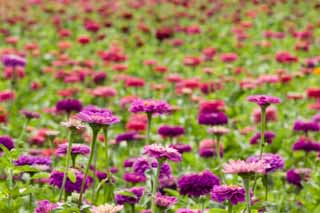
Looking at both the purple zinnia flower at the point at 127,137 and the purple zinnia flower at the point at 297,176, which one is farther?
the purple zinnia flower at the point at 127,137

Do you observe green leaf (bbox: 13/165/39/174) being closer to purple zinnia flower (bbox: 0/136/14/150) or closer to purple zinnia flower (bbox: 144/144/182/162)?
purple zinnia flower (bbox: 144/144/182/162)

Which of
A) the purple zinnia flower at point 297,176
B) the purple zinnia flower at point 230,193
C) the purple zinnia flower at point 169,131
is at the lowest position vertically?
the purple zinnia flower at point 297,176

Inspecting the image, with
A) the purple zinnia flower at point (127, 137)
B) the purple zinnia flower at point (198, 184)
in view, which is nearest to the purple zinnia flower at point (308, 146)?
the purple zinnia flower at point (127, 137)

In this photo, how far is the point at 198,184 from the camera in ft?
8.34

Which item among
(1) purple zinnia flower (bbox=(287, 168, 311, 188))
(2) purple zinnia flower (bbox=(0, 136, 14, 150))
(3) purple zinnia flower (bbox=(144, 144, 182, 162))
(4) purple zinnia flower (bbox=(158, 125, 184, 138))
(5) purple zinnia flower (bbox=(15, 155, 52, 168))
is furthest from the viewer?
(4) purple zinnia flower (bbox=(158, 125, 184, 138))

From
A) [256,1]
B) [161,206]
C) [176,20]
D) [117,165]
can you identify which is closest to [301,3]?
[256,1]

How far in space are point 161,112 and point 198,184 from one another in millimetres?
337

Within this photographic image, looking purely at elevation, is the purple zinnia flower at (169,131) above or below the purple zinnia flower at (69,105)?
below

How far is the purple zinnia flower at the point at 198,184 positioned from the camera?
253 cm

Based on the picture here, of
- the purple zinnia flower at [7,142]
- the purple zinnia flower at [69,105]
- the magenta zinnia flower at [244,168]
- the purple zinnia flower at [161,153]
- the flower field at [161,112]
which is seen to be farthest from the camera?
the purple zinnia flower at [69,105]

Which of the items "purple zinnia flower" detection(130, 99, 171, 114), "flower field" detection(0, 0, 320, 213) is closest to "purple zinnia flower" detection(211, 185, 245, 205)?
"flower field" detection(0, 0, 320, 213)

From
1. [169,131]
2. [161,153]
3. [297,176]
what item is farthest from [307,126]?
[161,153]

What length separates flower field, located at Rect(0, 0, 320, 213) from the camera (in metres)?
2.35

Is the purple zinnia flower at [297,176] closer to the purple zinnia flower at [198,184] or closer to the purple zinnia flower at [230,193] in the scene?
the purple zinnia flower at [198,184]
